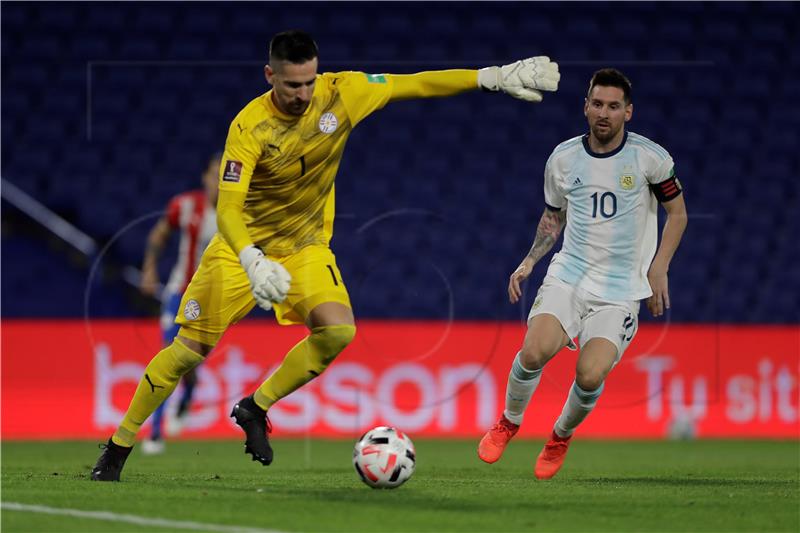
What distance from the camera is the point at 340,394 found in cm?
1223

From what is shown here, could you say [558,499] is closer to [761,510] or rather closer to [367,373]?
[761,510]

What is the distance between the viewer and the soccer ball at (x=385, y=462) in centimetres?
620

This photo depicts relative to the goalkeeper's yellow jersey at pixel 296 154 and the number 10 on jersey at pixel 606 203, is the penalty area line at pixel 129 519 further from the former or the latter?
the number 10 on jersey at pixel 606 203

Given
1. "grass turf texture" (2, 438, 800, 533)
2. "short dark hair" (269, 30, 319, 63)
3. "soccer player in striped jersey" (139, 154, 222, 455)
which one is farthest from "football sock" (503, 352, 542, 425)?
"soccer player in striped jersey" (139, 154, 222, 455)

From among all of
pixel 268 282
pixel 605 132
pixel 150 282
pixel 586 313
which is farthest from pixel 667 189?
pixel 150 282

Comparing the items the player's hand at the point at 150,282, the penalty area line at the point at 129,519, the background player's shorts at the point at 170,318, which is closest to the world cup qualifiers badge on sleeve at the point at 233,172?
the penalty area line at the point at 129,519

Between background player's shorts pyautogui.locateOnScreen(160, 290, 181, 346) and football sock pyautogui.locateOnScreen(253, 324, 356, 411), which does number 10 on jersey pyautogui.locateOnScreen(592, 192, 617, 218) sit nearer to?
football sock pyautogui.locateOnScreen(253, 324, 356, 411)

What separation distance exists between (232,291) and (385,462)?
1.15m

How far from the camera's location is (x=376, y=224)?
46.4 ft

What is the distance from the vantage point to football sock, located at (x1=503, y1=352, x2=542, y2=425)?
7199 millimetres

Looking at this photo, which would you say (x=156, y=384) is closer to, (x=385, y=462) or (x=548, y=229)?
(x=385, y=462)

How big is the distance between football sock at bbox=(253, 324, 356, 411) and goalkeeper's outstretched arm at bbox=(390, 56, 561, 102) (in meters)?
1.22

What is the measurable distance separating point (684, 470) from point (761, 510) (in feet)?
8.89

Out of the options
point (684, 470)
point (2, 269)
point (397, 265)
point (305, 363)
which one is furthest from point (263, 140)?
point (2, 269)
